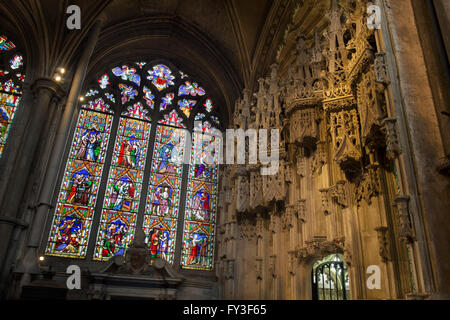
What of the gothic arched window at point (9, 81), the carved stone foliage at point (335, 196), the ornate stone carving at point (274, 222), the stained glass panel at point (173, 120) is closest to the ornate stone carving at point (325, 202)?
the carved stone foliage at point (335, 196)

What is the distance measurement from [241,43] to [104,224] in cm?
726

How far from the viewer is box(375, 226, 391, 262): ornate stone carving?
19.0 feet

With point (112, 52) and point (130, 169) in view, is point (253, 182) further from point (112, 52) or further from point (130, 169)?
point (112, 52)

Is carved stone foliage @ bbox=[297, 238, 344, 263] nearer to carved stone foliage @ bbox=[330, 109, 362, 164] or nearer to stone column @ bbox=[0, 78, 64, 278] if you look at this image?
carved stone foliage @ bbox=[330, 109, 362, 164]

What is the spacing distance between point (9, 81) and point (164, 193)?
227 inches

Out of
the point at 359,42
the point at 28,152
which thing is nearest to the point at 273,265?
the point at 359,42

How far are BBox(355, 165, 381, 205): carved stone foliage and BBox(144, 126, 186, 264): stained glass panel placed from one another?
6.68 m

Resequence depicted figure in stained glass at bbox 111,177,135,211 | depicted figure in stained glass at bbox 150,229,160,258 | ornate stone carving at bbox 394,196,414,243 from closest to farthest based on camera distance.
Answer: ornate stone carving at bbox 394,196,414,243 < depicted figure in stained glass at bbox 150,229,160,258 < depicted figure in stained glass at bbox 111,177,135,211

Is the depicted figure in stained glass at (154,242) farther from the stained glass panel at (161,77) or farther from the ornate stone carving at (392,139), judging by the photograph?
the ornate stone carving at (392,139)

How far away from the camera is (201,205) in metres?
12.6

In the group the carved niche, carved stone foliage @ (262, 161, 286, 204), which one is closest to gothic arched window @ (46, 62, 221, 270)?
the carved niche

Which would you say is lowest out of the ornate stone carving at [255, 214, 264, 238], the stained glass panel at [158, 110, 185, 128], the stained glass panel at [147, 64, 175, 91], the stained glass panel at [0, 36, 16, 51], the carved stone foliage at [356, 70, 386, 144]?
the ornate stone carving at [255, 214, 264, 238]

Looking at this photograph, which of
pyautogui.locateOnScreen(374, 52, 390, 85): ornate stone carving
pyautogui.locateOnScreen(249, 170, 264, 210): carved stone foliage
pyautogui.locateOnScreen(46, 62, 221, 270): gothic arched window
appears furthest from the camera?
pyautogui.locateOnScreen(46, 62, 221, 270): gothic arched window

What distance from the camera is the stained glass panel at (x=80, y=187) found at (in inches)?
424
